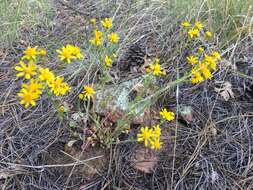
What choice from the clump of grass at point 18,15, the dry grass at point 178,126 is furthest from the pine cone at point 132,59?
the clump of grass at point 18,15

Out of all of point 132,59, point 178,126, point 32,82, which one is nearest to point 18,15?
point 132,59

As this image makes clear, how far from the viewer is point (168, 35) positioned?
1.81 metres

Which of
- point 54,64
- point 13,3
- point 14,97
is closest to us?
point 14,97

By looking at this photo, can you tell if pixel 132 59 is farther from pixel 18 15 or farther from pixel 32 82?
pixel 18 15

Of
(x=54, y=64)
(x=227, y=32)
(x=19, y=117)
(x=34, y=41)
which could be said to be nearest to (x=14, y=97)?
(x=19, y=117)

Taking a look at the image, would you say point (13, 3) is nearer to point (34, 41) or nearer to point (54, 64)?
point (34, 41)

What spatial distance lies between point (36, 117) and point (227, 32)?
113 centimetres

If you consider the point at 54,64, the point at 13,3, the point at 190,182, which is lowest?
the point at 190,182

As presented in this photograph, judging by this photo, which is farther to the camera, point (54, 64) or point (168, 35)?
point (168, 35)

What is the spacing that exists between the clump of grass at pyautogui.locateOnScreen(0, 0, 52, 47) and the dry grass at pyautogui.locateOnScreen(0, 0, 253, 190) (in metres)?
0.03

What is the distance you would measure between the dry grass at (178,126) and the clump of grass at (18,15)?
0.03 m

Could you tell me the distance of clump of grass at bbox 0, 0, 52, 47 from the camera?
1.90 m

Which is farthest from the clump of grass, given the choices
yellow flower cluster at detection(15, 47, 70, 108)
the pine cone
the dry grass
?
yellow flower cluster at detection(15, 47, 70, 108)

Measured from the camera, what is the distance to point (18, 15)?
2.02m
